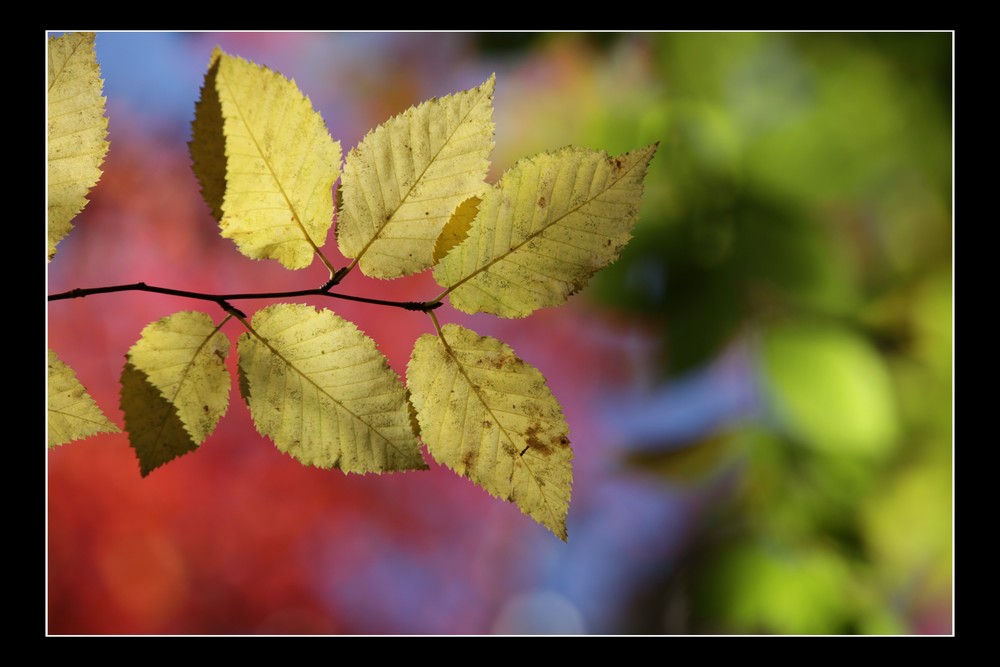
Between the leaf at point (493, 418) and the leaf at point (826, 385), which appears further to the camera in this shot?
the leaf at point (826, 385)

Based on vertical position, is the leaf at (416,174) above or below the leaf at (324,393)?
above

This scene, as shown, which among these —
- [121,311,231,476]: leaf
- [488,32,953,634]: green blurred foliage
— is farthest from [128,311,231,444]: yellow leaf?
[488,32,953,634]: green blurred foliage

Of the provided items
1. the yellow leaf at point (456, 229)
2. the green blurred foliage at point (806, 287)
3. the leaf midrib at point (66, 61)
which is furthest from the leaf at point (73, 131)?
the green blurred foliage at point (806, 287)

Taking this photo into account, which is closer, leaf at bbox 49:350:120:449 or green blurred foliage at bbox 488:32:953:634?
leaf at bbox 49:350:120:449

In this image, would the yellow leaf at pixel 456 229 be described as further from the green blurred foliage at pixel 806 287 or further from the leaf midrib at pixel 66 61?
the green blurred foliage at pixel 806 287

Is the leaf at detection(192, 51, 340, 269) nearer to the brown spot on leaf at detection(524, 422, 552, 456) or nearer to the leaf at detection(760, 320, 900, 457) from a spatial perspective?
the brown spot on leaf at detection(524, 422, 552, 456)

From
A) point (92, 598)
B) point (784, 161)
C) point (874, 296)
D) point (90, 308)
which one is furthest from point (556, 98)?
point (92, 598)

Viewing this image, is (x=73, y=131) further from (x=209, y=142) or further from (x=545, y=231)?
(x=545, y=231)
